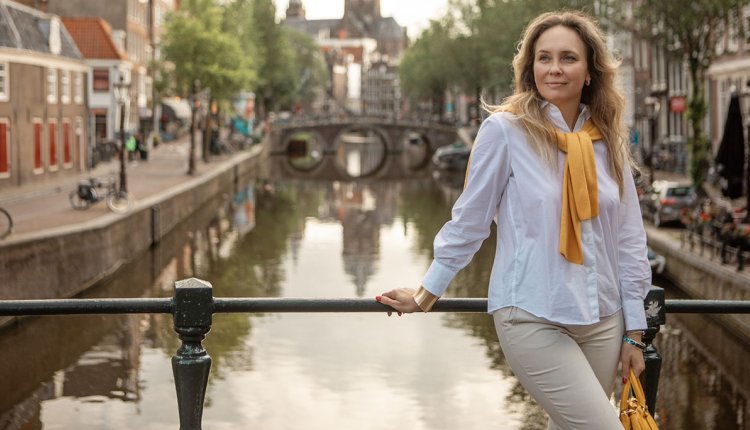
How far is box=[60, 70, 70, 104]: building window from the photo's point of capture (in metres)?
42.1

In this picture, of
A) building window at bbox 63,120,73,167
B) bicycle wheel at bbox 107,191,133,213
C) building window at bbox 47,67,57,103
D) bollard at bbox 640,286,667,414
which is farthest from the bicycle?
bollard at bbox 640,286,667,414

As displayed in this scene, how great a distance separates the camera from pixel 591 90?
3.83 meters

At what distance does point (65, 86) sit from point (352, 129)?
170 feet

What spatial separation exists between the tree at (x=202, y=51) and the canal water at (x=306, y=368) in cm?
2906

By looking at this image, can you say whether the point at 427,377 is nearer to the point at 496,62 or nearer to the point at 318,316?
A: the point at 318,316

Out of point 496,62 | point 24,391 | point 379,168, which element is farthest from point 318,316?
point 379,168

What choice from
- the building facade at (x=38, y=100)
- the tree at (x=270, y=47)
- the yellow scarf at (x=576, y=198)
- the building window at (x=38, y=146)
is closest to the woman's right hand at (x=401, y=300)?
the yellow scarf at (x=576, y=198)

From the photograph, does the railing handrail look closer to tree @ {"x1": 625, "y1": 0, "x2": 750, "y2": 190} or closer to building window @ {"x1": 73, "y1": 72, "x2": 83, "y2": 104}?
tree @ {"x1": 625, "y1": 0, "x2": 750, "y2": 190}

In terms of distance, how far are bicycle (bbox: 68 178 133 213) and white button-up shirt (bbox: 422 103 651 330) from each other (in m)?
25.6

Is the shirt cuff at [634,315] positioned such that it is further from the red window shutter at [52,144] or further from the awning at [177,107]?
the awning at [177,107]

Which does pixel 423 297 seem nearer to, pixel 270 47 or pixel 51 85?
pixel 51 85

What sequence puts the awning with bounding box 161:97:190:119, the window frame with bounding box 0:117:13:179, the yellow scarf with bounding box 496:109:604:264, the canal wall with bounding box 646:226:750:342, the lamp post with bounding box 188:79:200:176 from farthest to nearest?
the awning with bounding box 161:97:190:119 → the lamp post with bounding box 188:79:200:176 → the window frame with bounding box 0:117:13:179 → the canal wall with bounding box 646:226:750:342 → the yellow scarf with bounding box 496:109:604:264

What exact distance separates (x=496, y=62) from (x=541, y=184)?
5163 centimetres

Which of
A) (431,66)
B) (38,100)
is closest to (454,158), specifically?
(431,66)
